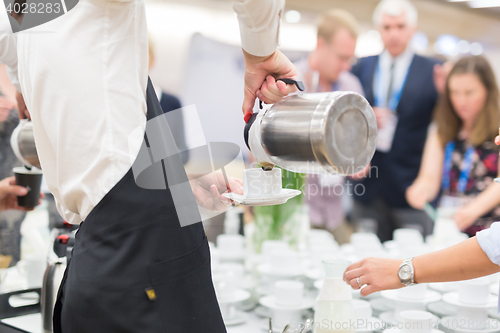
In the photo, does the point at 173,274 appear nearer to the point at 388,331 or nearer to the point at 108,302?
the point at 108,302

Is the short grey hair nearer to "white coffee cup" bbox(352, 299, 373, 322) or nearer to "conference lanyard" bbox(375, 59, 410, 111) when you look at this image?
"conference lanyard" bbox(375, 59, 410, 111)

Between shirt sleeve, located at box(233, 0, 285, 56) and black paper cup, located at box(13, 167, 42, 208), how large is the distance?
2.89ft

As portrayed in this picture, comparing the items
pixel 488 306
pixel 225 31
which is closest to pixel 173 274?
pixel 488 306

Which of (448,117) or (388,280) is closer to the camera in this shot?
(388,280)

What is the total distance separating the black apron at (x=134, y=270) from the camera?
0.73 m

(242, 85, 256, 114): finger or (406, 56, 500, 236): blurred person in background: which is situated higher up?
(242, 85, 256, 114): finger

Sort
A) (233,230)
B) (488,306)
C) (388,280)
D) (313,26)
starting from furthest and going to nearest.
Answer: (313,26), (233,230), (488,306), (388,280)

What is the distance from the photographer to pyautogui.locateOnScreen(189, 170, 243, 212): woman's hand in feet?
3.02

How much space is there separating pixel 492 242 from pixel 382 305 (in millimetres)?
466

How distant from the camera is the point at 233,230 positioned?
6.75ft

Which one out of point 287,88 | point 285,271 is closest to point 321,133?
point 287,88

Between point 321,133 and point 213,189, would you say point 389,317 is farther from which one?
point 321,133

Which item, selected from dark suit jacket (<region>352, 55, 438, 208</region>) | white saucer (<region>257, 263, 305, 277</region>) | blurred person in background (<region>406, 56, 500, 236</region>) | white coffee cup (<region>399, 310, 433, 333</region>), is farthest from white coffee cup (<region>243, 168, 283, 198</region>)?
dark suit jacket (<region>352, 55, 438, 208</region>)

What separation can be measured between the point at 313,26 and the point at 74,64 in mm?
6014
